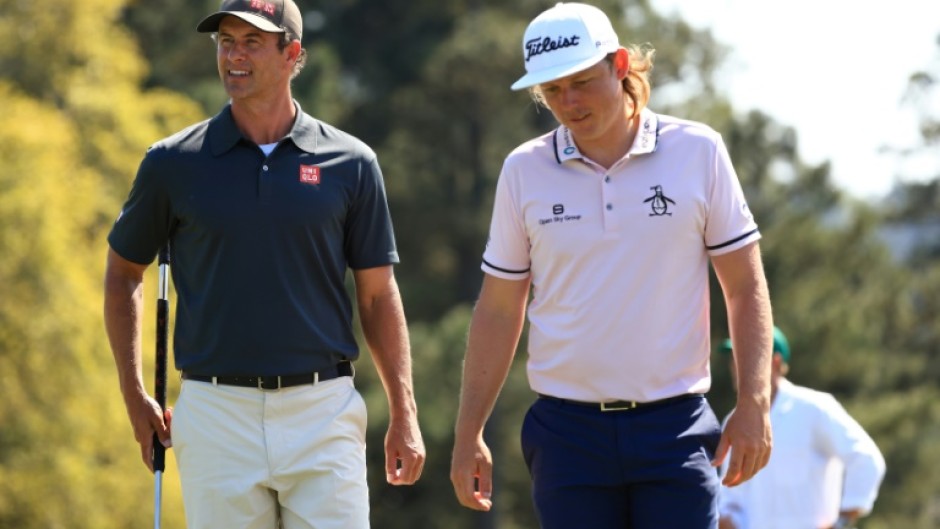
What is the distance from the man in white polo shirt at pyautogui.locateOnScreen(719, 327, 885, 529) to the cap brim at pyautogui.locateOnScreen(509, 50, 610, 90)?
3637 millimetres

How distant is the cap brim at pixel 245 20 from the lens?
5.79m

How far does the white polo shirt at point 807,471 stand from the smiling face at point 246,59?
3899 mm

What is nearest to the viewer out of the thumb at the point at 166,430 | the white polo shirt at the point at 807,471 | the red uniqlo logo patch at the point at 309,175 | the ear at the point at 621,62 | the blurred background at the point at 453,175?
the ear at the point at 621,62

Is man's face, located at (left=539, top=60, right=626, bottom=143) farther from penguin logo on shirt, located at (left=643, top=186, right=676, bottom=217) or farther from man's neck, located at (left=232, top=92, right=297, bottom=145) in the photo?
man's neck, located at (left=232, top=92, right=297, bottom=145)

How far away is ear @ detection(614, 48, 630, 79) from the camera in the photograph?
5.44m

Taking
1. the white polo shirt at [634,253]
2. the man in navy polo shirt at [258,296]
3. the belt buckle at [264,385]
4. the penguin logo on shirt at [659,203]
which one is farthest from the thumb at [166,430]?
the penguin logo on shirt at [659,203]

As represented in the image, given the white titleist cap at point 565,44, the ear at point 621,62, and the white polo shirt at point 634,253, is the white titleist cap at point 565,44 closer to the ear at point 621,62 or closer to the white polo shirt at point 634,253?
the ear at point 621,62

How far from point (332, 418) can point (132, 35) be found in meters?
29.1

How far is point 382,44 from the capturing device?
38125 millimetres

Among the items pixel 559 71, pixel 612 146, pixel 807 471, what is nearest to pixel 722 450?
pixel 612 146

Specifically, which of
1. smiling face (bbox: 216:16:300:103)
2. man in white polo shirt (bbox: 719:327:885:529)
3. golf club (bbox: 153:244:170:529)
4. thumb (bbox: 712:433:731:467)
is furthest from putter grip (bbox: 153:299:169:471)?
man in white polo shirt (bbox: 719:327:885:529)

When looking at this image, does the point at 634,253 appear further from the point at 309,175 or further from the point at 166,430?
the point at 166,430

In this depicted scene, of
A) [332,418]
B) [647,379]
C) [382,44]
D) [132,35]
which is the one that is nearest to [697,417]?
[647,379]

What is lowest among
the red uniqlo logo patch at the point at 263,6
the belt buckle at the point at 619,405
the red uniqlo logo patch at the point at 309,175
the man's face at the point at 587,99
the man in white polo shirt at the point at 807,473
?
the man in white polo shirt at the point at 807,473
